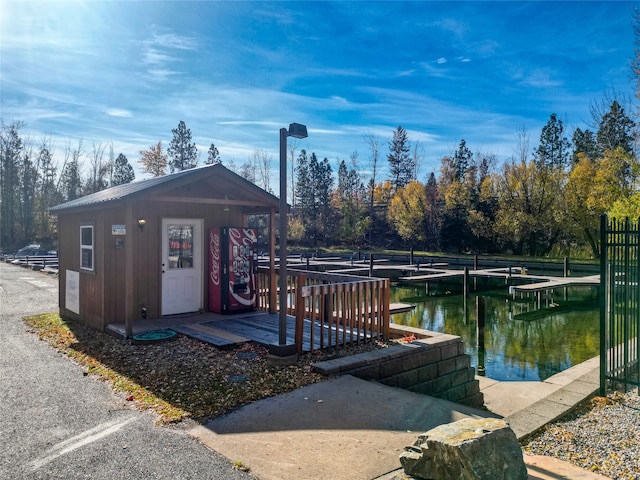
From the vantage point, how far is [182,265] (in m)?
7.62

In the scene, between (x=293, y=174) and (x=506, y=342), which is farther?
(x=293, y=174)

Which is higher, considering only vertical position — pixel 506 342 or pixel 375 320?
pixel 375 320

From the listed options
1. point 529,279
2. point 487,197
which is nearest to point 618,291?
point 529,279

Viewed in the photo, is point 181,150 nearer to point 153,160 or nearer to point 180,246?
point 153,160

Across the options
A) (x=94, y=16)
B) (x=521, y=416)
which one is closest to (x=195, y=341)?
(x=521, y=416)

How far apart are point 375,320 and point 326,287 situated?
1.24 metres

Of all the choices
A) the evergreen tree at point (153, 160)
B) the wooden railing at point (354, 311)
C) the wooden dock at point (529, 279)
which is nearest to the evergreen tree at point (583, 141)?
the wooden dock at point (529, 279)

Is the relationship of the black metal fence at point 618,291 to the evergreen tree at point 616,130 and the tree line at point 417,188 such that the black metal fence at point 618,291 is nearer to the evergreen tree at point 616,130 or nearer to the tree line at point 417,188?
the tree line at point 417,188

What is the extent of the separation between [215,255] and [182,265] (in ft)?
2.02

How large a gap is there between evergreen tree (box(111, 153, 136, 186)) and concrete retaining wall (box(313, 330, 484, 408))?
4456cm

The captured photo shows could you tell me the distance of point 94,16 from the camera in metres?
7.78

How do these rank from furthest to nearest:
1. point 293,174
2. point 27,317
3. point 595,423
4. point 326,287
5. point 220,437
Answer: point 293,174, point 27,317, point 326,287, point 595,423, point 220,437

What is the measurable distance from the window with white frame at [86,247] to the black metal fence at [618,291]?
7646 millimetres

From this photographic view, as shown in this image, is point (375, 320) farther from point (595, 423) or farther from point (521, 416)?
point (595, 423)
